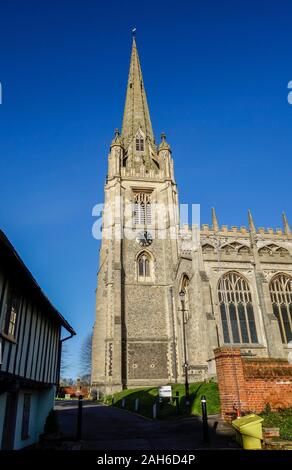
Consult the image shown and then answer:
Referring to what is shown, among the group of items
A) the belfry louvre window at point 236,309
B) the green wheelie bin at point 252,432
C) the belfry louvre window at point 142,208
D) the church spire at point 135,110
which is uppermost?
the church spire at point 135,110

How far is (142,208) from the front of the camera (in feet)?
112

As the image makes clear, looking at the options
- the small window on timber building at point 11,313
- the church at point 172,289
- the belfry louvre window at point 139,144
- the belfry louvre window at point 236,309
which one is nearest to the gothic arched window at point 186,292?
the church at point 172,289

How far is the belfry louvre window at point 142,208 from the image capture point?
3344cm

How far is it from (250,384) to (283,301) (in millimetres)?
18470

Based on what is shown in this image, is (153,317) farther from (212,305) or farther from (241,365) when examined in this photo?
(241,365)

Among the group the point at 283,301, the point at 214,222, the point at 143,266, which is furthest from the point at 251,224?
the point at 143,266

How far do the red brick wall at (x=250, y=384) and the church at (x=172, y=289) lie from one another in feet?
35.4

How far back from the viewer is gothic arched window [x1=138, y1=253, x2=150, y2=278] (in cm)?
3058

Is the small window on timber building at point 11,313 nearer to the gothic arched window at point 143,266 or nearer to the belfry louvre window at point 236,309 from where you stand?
the belfry louvre window at point 236,309

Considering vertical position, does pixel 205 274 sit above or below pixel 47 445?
above
